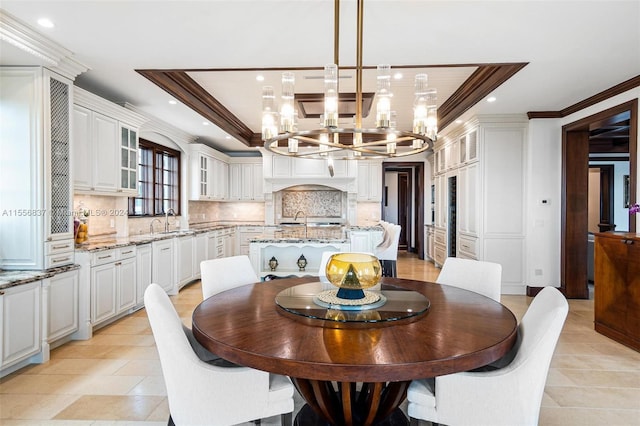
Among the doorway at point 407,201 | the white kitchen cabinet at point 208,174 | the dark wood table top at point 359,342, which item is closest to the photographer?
the dark wood table top at point 359,342

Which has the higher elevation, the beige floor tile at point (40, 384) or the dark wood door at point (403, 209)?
the dark wood door at point (403, 209)

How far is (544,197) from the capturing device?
4.71 m

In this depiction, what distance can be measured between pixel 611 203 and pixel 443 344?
8.31 meters

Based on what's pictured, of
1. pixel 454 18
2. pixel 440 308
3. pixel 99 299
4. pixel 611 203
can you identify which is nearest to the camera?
pixel 440 308

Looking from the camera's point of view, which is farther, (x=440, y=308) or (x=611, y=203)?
(x=611, y=203)

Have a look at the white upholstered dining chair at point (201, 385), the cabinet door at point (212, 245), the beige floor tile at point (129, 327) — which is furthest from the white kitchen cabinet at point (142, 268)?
the white upholstered dining chair at point (201, 385)

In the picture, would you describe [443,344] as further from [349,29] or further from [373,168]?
[373,168]

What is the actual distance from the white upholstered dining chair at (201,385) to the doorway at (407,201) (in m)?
7.15

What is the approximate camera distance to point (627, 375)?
2520 mm

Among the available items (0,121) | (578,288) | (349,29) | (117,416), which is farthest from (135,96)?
(578,288)

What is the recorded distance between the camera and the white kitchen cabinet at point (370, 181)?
7.82 metres

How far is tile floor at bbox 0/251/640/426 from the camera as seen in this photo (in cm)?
200

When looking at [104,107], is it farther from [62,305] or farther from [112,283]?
[62,305]

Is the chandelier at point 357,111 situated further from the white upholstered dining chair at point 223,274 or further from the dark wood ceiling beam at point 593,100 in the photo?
the dark wood ceiling beam at point 593,100
